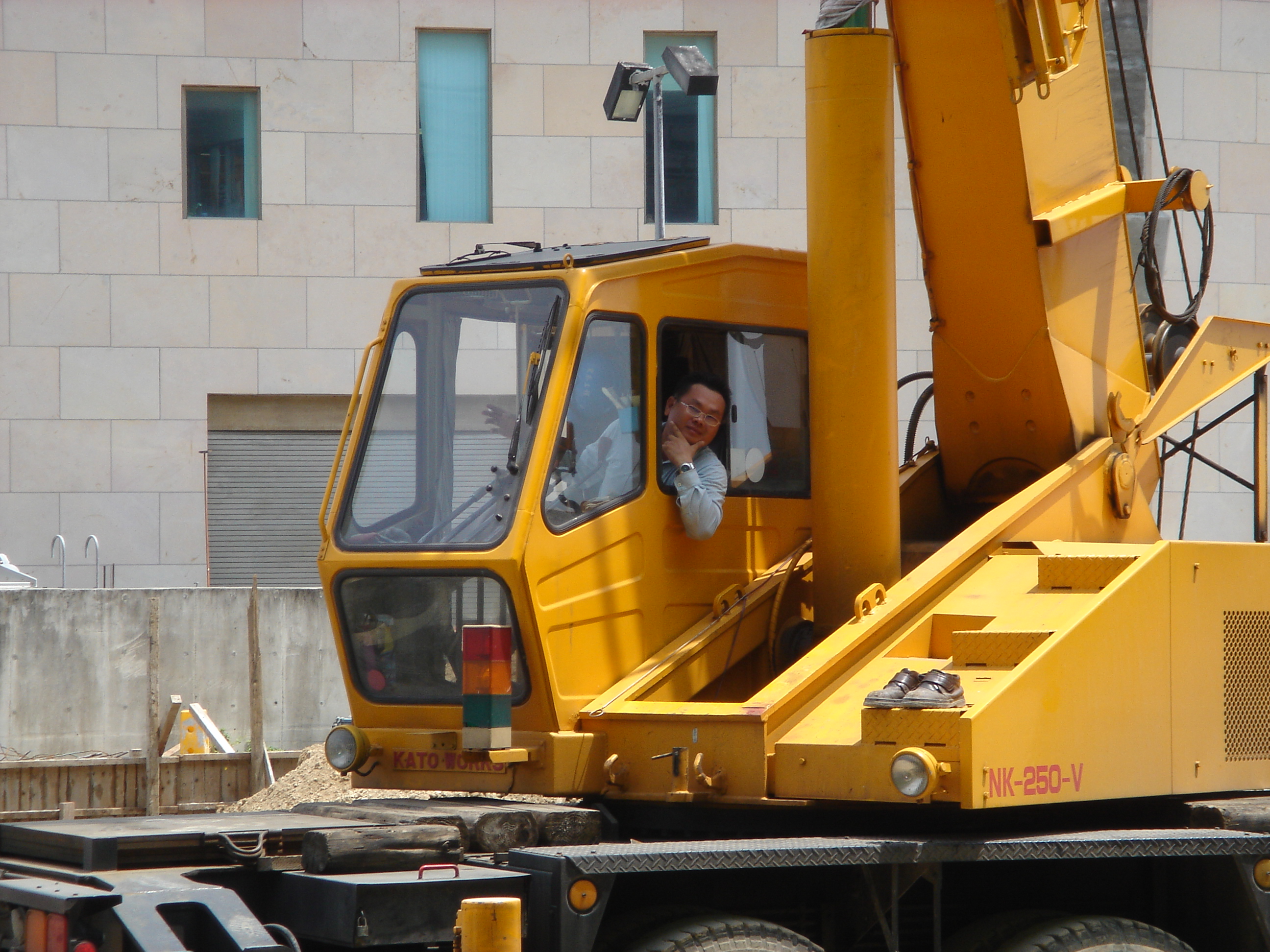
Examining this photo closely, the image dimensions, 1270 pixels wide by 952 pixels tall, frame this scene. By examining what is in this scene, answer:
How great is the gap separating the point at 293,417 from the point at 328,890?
46.2 ft

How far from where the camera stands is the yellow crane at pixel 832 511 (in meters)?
5.47

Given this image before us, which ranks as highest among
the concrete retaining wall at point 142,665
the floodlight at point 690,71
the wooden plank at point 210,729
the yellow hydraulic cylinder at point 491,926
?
the floodlight at point 690,71

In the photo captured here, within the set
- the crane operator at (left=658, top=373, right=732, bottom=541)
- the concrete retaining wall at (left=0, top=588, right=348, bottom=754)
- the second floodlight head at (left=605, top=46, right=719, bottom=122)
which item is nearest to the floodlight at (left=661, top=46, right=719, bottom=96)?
the second floodlight head at (left=605, top=46, right=719, bottom=122)

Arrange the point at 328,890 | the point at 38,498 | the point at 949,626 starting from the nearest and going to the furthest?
the point at 328,890 < the point at 949,626 < the point at 38,498

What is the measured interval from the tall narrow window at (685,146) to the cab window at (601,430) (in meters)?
12.6

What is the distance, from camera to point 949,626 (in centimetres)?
582

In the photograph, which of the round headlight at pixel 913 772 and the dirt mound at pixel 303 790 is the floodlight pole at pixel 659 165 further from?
the dirt mound at pixel 303 790

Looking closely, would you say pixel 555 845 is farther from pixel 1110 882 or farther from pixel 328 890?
pixel 1110 882

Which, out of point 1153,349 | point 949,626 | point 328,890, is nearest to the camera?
A: point 328,890

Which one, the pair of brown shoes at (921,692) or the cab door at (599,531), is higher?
the cab door at (599,531)

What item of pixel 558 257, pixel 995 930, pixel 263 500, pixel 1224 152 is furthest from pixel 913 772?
pixel 1224 152

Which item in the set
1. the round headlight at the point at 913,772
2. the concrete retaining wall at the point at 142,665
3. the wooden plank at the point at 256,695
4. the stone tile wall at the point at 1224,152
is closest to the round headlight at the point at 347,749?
the round headlight at the point at 913,772

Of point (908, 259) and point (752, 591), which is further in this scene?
point (908, 259)

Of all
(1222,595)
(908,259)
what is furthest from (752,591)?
(908,259)
